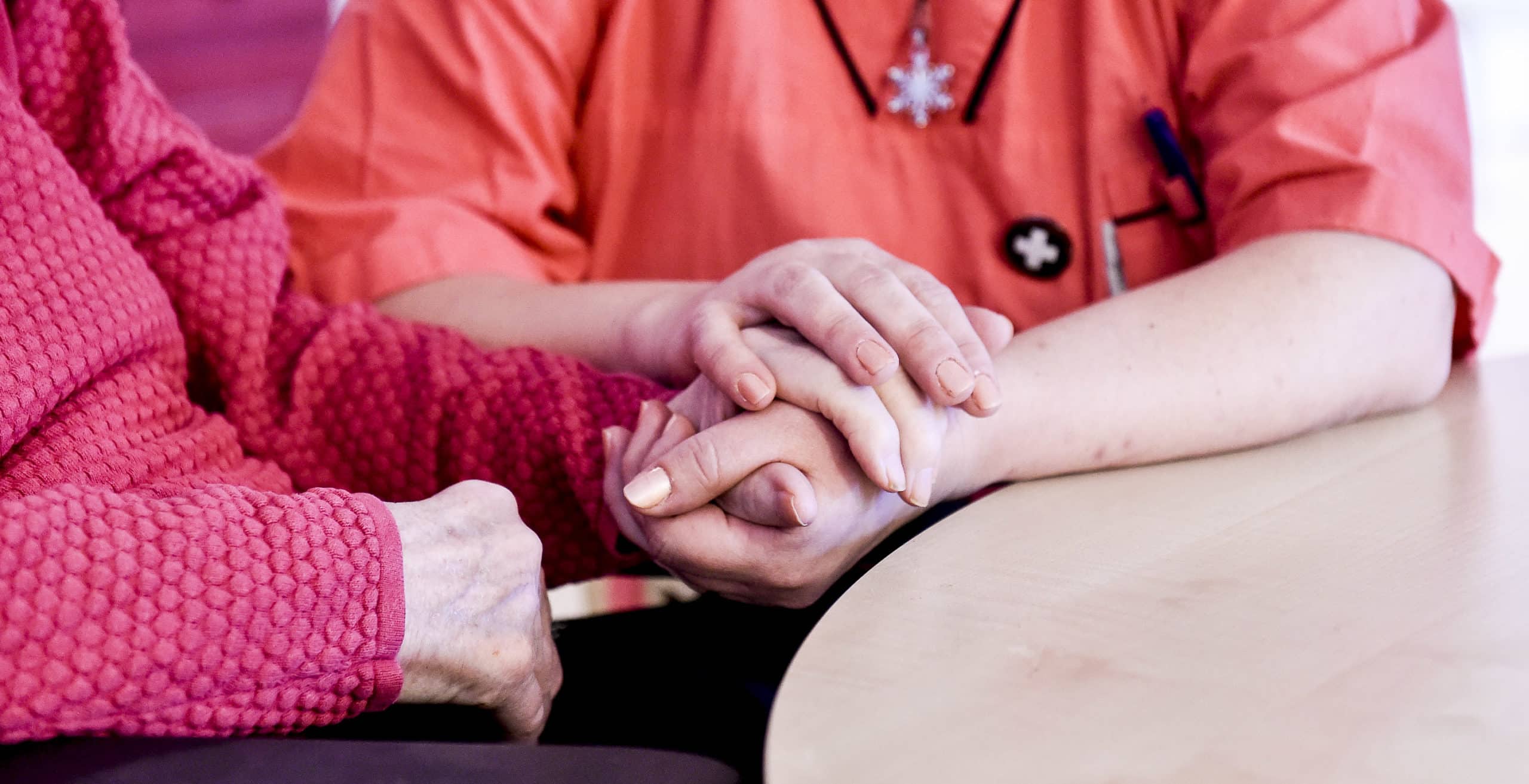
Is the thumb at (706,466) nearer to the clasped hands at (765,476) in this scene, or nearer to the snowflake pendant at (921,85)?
the clasped hands at (765,476)

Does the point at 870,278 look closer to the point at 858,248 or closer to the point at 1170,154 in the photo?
the point at 858,248

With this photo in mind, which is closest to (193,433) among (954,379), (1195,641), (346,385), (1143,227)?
(346,385)

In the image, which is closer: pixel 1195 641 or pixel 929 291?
pixel 1195 641

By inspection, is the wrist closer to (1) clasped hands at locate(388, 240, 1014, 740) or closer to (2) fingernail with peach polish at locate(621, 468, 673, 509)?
(1) clasped hands at locate(388, 240, 1014, 740)

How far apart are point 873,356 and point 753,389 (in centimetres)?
7

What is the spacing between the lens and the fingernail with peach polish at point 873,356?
0.61 m

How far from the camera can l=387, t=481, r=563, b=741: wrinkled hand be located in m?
0.55

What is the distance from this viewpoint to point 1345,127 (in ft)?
2.53

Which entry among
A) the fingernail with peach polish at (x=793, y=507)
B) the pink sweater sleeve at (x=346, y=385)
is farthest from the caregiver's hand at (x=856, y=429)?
the pink sweater sleeve at (x=346, y=385)

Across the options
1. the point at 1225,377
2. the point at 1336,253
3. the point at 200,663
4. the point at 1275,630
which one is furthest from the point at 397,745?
the point at 1336,253

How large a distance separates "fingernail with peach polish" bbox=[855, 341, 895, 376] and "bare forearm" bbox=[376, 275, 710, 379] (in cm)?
18

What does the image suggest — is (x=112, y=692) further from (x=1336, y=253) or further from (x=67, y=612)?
(x=1336, y=253)

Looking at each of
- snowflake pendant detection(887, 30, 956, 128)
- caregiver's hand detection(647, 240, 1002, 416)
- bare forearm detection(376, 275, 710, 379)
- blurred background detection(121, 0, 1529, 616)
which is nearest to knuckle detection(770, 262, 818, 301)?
caregiver's hand detection(647, 240, 1002, 416)

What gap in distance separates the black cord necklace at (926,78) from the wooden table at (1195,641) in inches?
15.0
